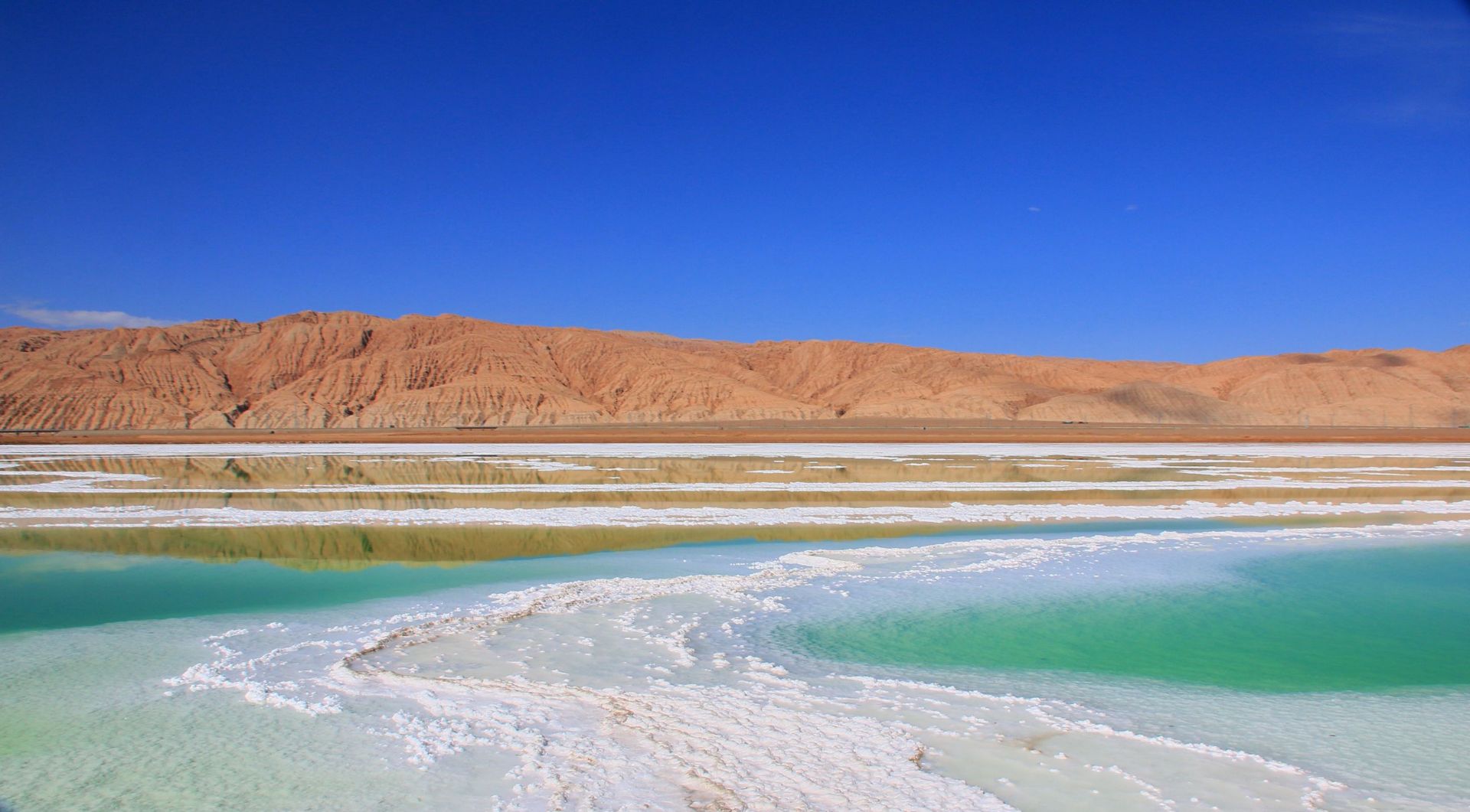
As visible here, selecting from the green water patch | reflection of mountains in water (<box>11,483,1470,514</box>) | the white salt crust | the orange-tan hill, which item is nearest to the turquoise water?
the white salt crust

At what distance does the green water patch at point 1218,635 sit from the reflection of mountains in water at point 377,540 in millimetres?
5128

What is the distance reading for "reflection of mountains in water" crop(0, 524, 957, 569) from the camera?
1326 centimetres

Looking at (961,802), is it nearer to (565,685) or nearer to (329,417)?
(565,685)

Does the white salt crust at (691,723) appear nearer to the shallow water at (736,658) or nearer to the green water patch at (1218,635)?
the shallow water at (736,658)

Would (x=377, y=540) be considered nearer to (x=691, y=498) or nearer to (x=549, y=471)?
(x=691, y=498)

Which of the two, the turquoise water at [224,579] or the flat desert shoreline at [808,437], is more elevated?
the flat desert shoreline at [808,437]

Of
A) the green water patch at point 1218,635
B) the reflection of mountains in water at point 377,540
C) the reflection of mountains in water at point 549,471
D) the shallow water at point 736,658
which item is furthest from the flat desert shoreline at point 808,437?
the green water patch at point 1218,635

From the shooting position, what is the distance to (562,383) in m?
100

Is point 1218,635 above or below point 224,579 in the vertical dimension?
above

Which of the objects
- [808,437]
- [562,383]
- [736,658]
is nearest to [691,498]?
[736,658]

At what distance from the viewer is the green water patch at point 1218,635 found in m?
7.62

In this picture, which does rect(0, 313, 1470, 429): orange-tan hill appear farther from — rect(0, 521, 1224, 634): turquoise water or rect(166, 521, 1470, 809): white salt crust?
rect(166, 521, 1470, 809): white salt crust

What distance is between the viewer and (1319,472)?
29.2 meters

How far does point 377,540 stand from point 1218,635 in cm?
1115
